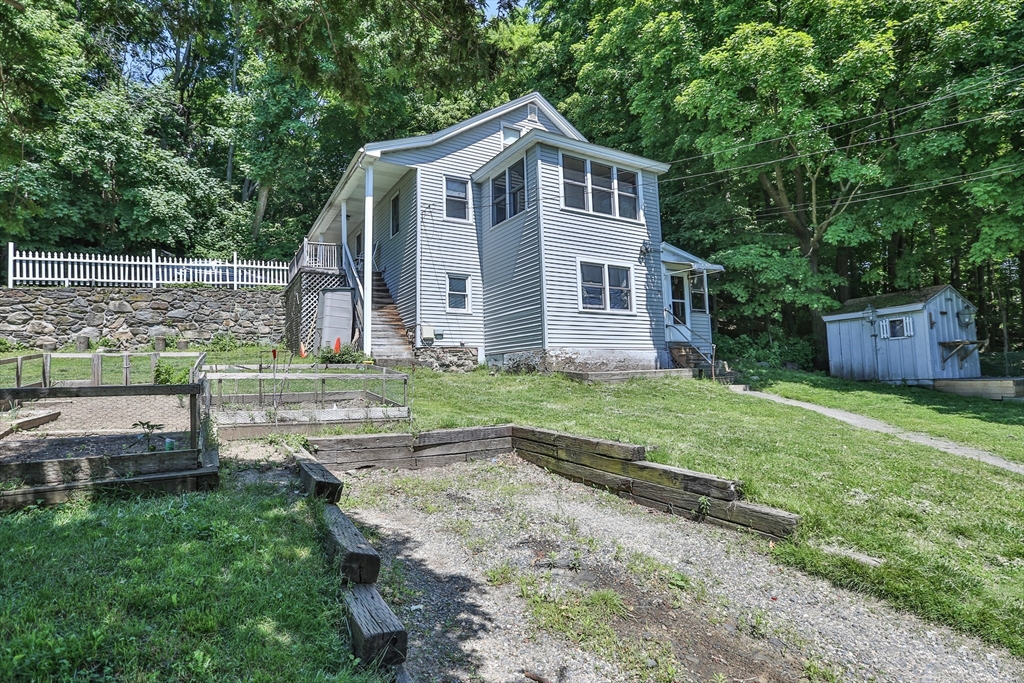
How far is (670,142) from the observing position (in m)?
20.3

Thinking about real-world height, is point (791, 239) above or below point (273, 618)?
above

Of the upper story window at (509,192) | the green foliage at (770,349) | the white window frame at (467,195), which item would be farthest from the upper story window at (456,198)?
the green foliage at (770,349)

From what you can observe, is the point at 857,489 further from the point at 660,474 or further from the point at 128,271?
the point at 128,271

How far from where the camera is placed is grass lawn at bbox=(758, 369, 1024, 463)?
8000 mm

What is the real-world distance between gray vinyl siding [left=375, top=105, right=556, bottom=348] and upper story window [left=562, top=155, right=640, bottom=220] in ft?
10.3

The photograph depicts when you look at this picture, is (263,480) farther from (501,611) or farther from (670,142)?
(670,142)

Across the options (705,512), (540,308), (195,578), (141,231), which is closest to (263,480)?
(195,578)

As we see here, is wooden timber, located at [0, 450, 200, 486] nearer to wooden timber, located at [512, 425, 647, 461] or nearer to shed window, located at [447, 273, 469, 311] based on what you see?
wooden timber, located at [512, 425, 647, 461]

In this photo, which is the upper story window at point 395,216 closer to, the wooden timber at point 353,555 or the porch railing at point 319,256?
the porch railing at point 319,256

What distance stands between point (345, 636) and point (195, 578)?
2.98ft

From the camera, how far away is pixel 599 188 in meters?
15.3

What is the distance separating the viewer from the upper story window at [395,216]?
1773 centimetres

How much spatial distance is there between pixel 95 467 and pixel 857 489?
21.4ft

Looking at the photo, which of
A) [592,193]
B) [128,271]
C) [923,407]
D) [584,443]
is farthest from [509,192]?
[128,271]
